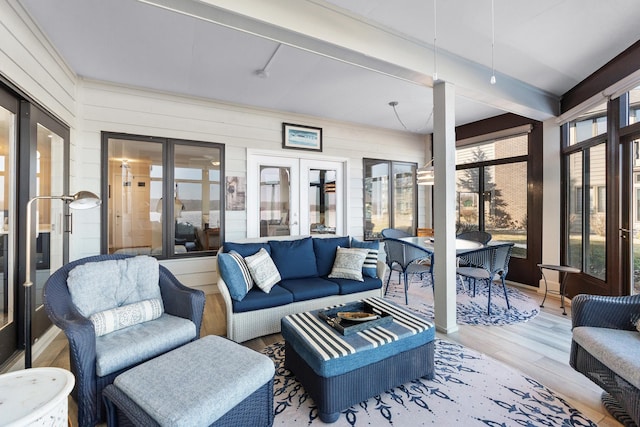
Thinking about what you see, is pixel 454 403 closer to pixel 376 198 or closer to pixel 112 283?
pixel 112 283

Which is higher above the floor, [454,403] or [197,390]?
[197,390]

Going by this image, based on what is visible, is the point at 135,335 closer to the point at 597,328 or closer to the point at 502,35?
the point at 597,328

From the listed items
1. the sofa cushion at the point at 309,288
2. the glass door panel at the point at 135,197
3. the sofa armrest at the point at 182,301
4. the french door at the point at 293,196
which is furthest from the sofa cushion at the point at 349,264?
the glass door panel at the point at 135,197

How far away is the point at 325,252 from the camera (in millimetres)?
3783

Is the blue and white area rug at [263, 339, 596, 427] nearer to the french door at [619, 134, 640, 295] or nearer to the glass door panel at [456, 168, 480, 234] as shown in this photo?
the french door at [619, 134, 640, 295]

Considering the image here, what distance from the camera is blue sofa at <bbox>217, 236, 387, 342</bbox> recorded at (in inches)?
110

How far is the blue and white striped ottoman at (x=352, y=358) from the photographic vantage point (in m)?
1.78

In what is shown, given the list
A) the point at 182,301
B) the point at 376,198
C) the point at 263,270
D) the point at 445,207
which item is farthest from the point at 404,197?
the point at 182,301

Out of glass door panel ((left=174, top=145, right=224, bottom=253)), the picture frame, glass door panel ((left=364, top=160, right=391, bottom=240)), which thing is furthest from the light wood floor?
glass door panel ((left=364, top=160, right=391, bottom=240))

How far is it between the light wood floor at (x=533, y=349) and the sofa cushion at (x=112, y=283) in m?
0.65

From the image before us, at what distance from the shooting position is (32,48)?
Result: 2.45m

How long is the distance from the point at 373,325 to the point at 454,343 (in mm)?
1186

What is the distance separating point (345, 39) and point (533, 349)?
3.20 m

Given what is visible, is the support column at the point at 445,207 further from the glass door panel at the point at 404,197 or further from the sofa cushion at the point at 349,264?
the glass door panel at the point at 404,197
